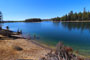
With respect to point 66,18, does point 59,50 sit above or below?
below

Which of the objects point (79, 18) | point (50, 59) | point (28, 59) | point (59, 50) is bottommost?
point (28, 59)

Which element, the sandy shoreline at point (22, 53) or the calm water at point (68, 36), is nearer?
the sandy shoreline at point (22, 53)

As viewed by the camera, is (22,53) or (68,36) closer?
(22,53)

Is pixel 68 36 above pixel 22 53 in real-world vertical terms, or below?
below

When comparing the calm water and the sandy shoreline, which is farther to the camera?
the calm water

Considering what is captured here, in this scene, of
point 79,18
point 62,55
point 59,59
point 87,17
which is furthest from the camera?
point 79,18

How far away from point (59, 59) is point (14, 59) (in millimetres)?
4526

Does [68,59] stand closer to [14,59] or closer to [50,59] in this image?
[50,59]

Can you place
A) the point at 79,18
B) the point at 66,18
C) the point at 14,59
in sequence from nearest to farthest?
the point at 14,59 → the point at 79,18 → the point at 66,18

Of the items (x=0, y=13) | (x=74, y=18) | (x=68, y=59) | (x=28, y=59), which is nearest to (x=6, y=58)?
(x=28, y=59)

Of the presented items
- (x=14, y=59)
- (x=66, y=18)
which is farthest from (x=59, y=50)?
(x=66, y=18)

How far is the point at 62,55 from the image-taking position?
6.77 meters

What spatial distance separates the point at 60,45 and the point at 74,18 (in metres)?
108

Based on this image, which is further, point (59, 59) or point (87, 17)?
point (87, 17)
